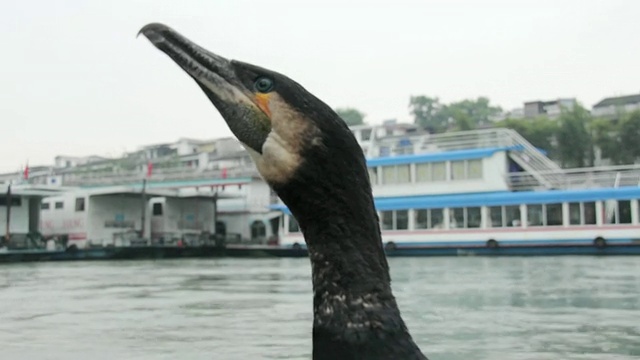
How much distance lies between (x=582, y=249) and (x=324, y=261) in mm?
21604

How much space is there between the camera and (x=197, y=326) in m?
6.94

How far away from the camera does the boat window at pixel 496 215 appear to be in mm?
23688

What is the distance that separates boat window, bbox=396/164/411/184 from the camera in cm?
2597

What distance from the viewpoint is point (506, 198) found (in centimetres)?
2339

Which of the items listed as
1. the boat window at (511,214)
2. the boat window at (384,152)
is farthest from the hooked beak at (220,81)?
the boat window at (384,152)

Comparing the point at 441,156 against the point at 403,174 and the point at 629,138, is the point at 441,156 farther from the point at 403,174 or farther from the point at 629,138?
the point at 629,138

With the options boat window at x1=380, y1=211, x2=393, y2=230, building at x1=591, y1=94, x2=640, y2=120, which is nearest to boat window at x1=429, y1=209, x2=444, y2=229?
boat window at x1=380, y1=211, x2=393, y2=230

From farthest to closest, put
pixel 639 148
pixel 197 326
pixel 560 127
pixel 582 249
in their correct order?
pixel 560 127, pixel 639 148, pixel 582 249, pixel 197 326

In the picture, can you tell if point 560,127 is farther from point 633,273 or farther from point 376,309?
point 376,309

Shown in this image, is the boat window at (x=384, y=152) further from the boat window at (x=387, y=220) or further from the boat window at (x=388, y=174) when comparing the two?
the boat window at (x=387, y=220)

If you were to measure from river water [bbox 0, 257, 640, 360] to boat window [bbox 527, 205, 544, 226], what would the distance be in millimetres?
10291

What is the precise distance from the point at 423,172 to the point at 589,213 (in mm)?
5613

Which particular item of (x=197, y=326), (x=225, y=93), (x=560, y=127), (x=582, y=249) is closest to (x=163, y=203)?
(x=582, y=249)

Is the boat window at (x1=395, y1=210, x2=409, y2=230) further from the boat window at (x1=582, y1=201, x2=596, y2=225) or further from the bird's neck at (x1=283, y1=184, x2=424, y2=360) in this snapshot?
the bird's neck at (x1=283, y1=184, x2=424, y2=360)
